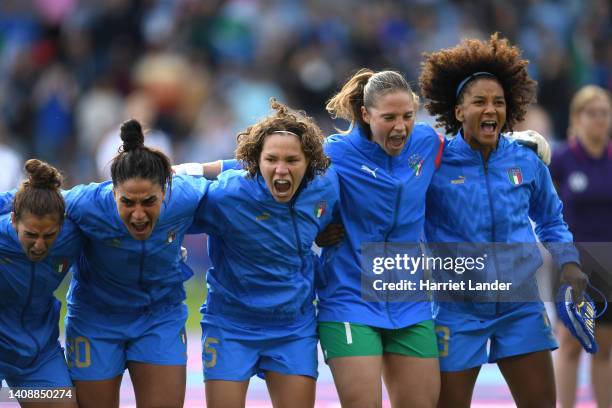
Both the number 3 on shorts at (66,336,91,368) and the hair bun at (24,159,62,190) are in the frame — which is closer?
the hair bun at (24,159,62,190)

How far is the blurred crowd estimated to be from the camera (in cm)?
1562

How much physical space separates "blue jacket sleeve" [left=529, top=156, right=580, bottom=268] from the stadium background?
8.11 meters

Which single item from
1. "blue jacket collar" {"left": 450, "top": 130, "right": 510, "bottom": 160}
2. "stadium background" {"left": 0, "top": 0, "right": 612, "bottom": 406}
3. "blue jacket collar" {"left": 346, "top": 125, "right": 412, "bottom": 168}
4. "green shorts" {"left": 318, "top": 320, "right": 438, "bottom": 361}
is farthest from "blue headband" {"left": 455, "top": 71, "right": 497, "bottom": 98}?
"stadium background" {"left": 0, "top": 0, "right": 612, "bottom": 406}

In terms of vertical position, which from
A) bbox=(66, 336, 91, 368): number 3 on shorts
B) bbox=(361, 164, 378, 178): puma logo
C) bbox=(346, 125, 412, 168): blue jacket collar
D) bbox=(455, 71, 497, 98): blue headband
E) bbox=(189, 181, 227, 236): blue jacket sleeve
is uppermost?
bbox=(455, 71, 497, 98): blue headband

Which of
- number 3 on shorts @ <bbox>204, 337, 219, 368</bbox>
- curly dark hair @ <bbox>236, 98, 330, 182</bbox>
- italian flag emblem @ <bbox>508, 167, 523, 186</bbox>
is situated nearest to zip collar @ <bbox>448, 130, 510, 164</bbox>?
italian flag emblem @ <bbox>508, 167, 523, 186</bbox>

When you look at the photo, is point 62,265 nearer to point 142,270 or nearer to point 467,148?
point 142,270

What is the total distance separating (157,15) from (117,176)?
1039cm

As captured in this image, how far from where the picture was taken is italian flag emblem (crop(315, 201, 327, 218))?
6594mm

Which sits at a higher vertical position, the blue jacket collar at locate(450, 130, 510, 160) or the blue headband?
the blue headband

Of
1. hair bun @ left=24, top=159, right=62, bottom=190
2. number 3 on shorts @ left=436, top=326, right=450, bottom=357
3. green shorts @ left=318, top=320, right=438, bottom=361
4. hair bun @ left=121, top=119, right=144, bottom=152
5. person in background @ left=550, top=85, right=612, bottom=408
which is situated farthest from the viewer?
person in background @ left=550, top=85, right=612, bottom=408

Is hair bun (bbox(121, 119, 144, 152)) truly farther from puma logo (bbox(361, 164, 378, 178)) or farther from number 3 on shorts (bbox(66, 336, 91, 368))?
puma logo (bbox(361, 164, 378, 178))

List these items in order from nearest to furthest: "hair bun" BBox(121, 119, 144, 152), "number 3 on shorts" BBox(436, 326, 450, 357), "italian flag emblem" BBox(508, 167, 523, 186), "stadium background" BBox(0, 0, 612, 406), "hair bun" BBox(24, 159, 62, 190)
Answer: "hair bun" BBox(24, 159, 62, 190)
"hair bun" BBox(121, 119, 144, 152)
"number 3 on shorts" BBox(436, 326, 450, 357)
"italian flag emblem" BBox(508, 167, 523, 186)
"stadium background" BBox(0, 0, 612, 406)

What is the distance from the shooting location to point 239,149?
662cm

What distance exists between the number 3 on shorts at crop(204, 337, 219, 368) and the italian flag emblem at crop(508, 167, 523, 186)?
192 centimetres
